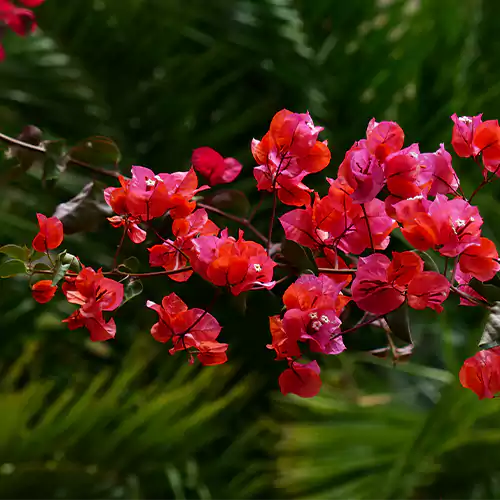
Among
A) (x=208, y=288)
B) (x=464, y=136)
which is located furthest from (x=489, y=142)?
(x=208, y=288)

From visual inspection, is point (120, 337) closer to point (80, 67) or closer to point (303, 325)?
point (80, 67)

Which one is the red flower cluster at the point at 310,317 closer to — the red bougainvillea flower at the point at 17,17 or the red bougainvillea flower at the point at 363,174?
the red bougainvillea flower at the point at 363,174

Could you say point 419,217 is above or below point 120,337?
above

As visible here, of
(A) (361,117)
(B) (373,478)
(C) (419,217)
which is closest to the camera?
(C) (419,217)

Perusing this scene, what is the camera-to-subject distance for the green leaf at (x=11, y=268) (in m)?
0.22

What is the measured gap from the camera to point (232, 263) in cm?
20

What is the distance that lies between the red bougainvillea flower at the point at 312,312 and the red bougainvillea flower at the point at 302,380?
0.05 ft

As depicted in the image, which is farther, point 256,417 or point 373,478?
point 256,417

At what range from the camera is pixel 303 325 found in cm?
20

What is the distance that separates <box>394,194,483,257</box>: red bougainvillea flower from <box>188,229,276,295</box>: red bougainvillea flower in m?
0.04

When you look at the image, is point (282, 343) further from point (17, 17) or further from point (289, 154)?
point (17, 17)

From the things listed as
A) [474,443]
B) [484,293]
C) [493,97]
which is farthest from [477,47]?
[484,293]

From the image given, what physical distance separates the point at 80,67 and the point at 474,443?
0.65 m

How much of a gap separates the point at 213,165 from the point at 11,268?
0.10 m
